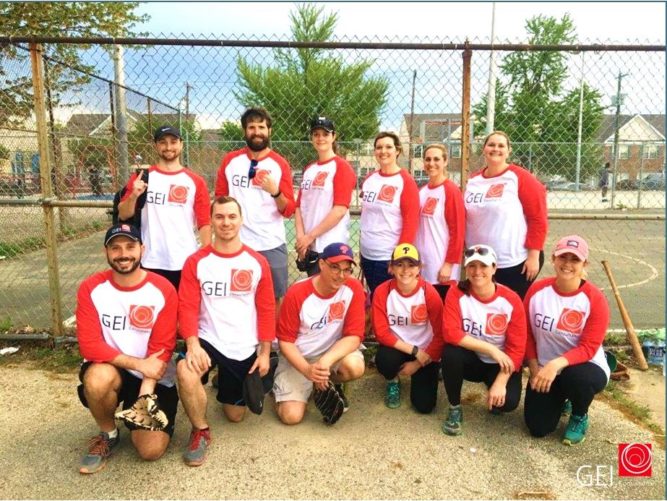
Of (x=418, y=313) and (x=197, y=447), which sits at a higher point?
(x=418, y=313)

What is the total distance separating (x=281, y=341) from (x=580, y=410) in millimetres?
2035

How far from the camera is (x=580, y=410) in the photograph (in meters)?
3.37

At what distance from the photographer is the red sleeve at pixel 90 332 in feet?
10.2

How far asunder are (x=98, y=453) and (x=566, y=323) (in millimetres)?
3072

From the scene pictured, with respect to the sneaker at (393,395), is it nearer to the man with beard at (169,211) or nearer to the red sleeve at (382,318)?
the red sleeve at (382,318)

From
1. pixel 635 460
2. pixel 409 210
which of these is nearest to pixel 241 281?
pixel 409 210

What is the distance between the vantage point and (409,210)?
3885mm

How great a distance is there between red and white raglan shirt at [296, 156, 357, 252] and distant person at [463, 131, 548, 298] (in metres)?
0.96

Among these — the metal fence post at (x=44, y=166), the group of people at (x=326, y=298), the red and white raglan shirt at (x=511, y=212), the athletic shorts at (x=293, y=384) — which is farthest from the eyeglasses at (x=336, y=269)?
the metal fence post at (x=44, y=166)

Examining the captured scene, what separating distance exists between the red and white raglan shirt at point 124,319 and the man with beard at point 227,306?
146 mm

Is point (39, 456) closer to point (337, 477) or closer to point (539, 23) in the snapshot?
point (337, 477)

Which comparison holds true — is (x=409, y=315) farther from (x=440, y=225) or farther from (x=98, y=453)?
(x=98, y=453)

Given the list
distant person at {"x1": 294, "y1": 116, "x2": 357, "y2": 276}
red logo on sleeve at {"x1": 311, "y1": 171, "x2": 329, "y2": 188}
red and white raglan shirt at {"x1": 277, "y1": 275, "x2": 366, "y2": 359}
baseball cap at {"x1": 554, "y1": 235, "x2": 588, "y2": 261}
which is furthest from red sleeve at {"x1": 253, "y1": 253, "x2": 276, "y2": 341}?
baseball cap at {"x1": 554, "y1": 235, "x2": 588, "y2": 261}

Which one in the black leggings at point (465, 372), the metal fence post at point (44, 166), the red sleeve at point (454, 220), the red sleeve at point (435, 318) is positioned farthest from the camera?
the metal fence post at point (44, 166)
